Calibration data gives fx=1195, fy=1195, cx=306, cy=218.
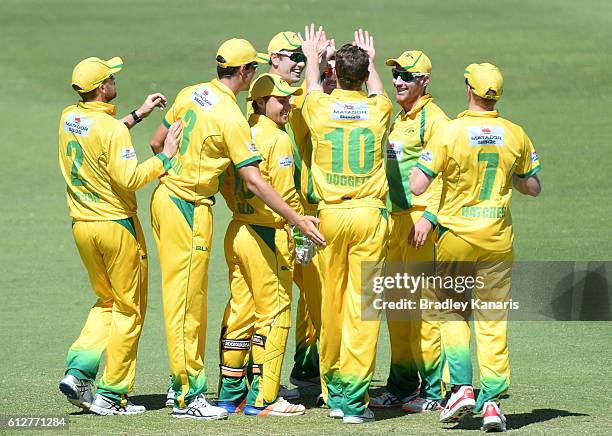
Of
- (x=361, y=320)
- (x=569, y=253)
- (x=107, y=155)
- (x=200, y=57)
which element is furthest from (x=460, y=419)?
(x=200, y=57)

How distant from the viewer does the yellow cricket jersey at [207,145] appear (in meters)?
8.41

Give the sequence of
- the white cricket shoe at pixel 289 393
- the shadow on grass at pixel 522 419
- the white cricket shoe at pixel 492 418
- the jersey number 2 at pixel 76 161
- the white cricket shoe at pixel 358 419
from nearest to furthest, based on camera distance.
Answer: the white cricket shoe at pixel 492 418 < the shadow on grass at pixel 522 419 < the white cricket shoe at pixel 358 419 < the jersey number 2 at pixel 76 161 < the white cricket shoe at pixel 289 393

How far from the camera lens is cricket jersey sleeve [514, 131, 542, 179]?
8336 mm

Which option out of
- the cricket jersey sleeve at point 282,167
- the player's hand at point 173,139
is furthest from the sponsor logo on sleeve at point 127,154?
the cricket jersey sleeve at point 282,167

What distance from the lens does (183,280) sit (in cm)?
850

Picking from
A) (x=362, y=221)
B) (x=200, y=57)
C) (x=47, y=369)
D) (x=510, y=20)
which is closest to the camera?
(x=362, y=221)

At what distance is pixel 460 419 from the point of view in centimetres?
844

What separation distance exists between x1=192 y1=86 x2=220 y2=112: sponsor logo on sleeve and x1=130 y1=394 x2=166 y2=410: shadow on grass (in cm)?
229

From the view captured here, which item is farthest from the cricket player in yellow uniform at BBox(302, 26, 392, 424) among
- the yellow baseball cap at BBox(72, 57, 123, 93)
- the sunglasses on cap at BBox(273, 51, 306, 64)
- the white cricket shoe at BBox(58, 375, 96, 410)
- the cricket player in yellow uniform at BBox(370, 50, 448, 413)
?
the white cricket shoe at BBox(58, 375, 96, 410)

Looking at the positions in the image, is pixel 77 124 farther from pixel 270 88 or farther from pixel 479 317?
pixel 479 317

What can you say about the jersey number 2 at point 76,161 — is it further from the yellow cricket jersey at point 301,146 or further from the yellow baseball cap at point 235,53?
the yellow cricket jersey at point 301,146

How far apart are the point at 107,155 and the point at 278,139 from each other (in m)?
1.25

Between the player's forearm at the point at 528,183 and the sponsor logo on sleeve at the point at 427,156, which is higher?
the sponsor logo on sleeve at the point at 427,156

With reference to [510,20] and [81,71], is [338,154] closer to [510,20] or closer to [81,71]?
[81,71]
